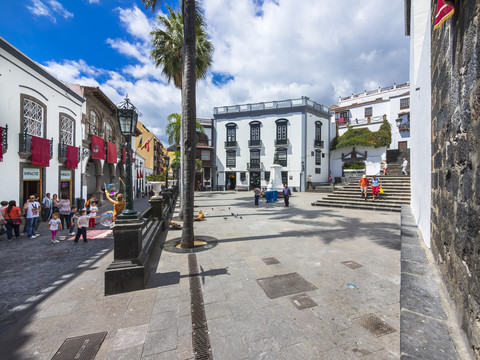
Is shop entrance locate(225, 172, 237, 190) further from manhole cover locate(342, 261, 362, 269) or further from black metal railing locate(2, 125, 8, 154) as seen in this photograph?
manhole cover locate(342, 261, 362, 269)

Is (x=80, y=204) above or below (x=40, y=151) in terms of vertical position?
below

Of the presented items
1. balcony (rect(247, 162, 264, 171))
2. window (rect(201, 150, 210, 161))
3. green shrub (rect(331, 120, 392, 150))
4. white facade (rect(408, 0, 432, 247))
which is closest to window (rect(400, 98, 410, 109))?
green shrub (rect(331, 120, 392, 150))

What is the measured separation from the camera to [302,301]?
11.6 feet

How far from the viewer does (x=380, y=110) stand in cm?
3061

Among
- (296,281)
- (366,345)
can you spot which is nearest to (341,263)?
(296,281)

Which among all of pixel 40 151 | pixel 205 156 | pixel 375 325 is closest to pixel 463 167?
pixel 375 325

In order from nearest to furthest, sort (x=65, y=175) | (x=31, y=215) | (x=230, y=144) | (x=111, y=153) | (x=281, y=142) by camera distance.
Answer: (x=31, y=215)
(x=65, y=175)
(x=111, y=153)
(x=281, y=142)
(x=230, y=144)

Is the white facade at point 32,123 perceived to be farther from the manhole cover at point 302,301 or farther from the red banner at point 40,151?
the manhole cover at point 302,301

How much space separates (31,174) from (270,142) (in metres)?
26.2

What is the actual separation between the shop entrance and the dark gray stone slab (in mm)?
32155

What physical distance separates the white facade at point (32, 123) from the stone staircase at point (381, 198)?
1602cm

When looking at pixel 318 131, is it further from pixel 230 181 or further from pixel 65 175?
pixel 65 175

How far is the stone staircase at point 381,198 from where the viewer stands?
40.0ft

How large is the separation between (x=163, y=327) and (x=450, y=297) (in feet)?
11.0
